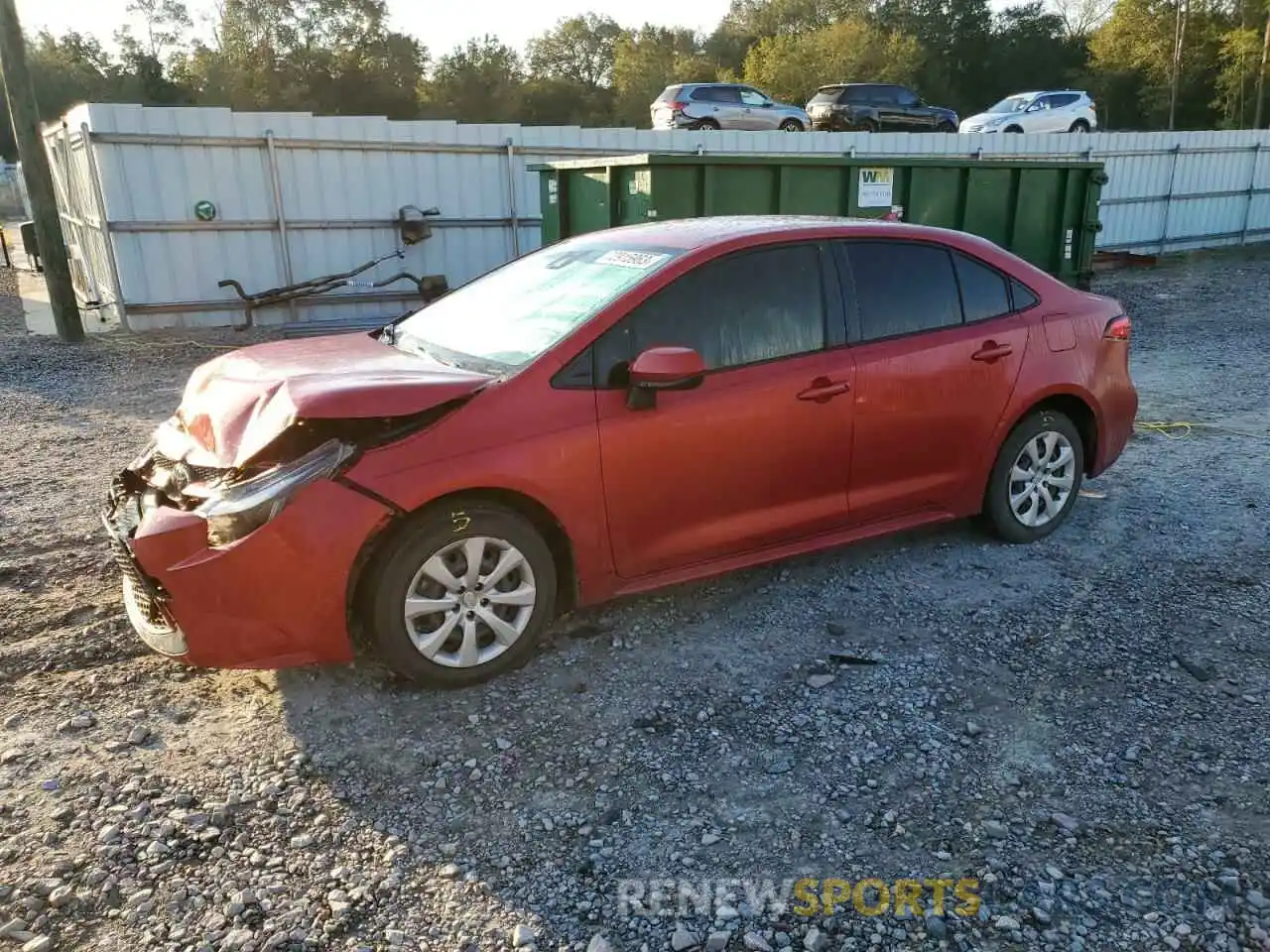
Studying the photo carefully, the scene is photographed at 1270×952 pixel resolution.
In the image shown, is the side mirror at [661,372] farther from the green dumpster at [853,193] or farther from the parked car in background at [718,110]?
the parked car in background at [718,110]

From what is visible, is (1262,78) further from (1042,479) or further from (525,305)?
(525,305)

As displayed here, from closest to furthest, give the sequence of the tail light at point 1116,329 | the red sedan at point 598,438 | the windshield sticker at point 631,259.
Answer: the red sedan at point 598,438 < the windshield sticker at point 631,259 < the tail light at point 1116,329

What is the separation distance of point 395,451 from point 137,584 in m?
1.04

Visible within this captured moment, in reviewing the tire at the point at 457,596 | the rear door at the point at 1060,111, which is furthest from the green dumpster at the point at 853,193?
the rear door at the point at 1060,111

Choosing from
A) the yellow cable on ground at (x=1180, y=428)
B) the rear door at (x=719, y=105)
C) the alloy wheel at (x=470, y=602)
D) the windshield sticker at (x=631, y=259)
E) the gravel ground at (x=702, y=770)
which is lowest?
the yellow cable on ground at (x=1180, y=428)

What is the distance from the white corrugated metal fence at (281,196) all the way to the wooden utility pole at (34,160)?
0.65 meters

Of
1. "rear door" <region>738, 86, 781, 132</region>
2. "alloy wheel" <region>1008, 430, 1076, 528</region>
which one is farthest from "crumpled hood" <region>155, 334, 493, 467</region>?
"rear door" <region>738, 86, 781, 132</region>

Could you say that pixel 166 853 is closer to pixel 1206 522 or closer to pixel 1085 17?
pixel 1206 522

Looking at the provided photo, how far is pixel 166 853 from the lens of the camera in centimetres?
268

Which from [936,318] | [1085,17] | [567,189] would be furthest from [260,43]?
[936,318]

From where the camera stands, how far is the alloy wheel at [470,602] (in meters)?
3.39

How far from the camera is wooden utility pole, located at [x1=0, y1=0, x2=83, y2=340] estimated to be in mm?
10828

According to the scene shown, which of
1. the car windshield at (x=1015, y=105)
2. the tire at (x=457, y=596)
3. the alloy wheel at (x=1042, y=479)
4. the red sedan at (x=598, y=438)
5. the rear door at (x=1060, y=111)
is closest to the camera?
the red sedan at (x=598, y=438)

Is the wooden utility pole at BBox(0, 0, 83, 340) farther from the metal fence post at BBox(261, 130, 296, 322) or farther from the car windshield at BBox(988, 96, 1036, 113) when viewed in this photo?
the car windshield at BBox(988, 96, 1036, 113)
